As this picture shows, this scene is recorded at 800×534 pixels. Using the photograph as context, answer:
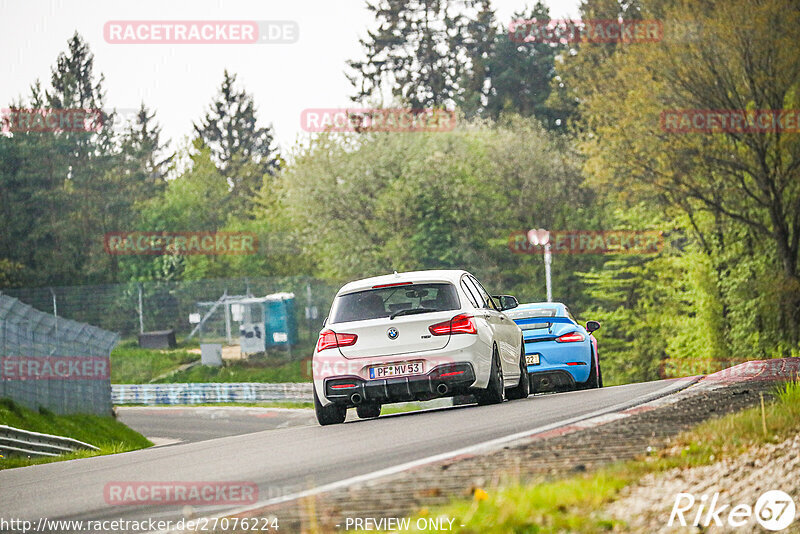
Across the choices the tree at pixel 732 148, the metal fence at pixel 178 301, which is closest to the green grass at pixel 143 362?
the metal fence at pixel 178 301

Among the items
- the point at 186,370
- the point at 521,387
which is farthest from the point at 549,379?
the point at 186,370

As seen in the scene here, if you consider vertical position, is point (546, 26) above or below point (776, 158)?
above

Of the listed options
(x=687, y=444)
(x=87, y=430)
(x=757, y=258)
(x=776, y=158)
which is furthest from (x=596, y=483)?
(x=757, y=258)

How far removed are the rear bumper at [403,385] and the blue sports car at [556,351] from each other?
5.16 m

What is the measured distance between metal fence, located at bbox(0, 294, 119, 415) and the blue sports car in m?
11.3

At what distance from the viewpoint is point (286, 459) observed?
10383 mm

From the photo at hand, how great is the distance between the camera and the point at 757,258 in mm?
44031

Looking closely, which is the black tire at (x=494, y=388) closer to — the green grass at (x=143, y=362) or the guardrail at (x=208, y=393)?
the guardrail at (x=208, y=393)

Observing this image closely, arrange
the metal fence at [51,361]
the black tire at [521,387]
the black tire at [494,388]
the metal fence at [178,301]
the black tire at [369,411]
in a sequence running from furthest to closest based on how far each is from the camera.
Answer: the metal fence at [178,301], the metal fence at [51,361], the black tire at [521,387], the black tire at [369,411], the black tire at [494,388]

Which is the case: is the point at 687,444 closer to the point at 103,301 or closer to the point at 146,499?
the point at 146,499

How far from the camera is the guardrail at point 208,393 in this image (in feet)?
162

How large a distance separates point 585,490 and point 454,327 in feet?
22.9

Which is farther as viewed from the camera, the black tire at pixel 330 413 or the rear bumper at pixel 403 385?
the black tire at pixel 330 413

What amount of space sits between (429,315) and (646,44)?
98.1ft
